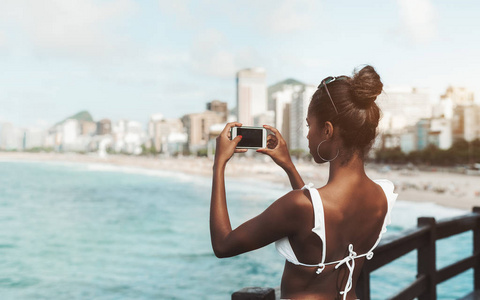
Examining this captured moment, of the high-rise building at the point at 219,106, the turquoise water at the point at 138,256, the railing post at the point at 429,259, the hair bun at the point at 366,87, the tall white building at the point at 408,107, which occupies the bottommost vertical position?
the turquoise water at the point at 138,256

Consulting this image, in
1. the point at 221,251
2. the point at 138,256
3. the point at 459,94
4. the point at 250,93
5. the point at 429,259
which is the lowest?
the point at 138,256

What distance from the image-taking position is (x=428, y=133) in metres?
75.1

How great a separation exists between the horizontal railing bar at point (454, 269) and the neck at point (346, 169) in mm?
2420

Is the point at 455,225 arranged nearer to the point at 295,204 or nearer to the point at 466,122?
the point at 295,204

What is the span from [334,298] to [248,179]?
61.3 metres

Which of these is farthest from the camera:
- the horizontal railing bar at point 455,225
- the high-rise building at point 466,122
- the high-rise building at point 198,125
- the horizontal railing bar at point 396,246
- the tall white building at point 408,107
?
the high-rise building at point 198,125

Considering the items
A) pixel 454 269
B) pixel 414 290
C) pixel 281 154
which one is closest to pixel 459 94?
pixel 454 269

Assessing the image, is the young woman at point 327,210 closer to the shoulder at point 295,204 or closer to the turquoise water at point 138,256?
the shoulder at point 295,204

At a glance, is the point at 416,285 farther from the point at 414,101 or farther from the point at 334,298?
the point at 414,101

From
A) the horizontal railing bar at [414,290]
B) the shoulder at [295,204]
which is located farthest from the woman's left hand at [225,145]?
the horizontal railing bar at [414,290]

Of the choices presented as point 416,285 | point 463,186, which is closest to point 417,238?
point 416,285

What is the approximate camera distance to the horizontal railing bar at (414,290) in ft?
8.65

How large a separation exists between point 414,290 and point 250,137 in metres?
2.14

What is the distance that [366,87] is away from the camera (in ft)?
3.52
